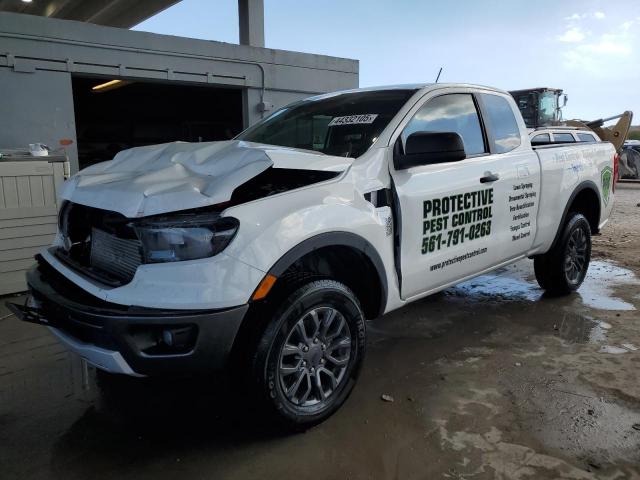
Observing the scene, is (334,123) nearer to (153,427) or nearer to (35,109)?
(153,427)

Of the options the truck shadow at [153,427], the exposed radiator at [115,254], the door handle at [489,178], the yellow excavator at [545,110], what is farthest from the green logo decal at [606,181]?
the yellow excavator at [545,110]

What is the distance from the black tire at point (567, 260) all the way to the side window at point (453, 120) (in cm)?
157

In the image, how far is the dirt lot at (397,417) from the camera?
2393 millimetres

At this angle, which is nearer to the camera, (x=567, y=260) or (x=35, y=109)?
(x=567, y=260)

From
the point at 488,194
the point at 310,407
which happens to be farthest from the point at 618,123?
the point at 310,407

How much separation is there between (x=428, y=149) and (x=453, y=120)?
2.76ft

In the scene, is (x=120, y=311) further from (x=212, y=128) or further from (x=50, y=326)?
(x=212, y=128)

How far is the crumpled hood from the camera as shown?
7.29 feet

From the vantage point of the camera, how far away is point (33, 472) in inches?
93.4

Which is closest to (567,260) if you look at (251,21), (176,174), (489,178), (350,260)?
(489,178)

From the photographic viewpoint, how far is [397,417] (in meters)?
2.81

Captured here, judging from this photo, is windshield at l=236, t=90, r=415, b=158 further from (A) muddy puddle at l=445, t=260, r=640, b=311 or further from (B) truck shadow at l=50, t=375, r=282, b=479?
(A) muddy puddle at l=445, t=260, r=640, b=311

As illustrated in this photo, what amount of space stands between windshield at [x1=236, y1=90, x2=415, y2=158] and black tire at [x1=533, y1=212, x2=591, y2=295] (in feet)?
7.94

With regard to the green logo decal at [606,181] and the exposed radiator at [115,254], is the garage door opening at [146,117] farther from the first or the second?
the exposed radiator at [115,254]
